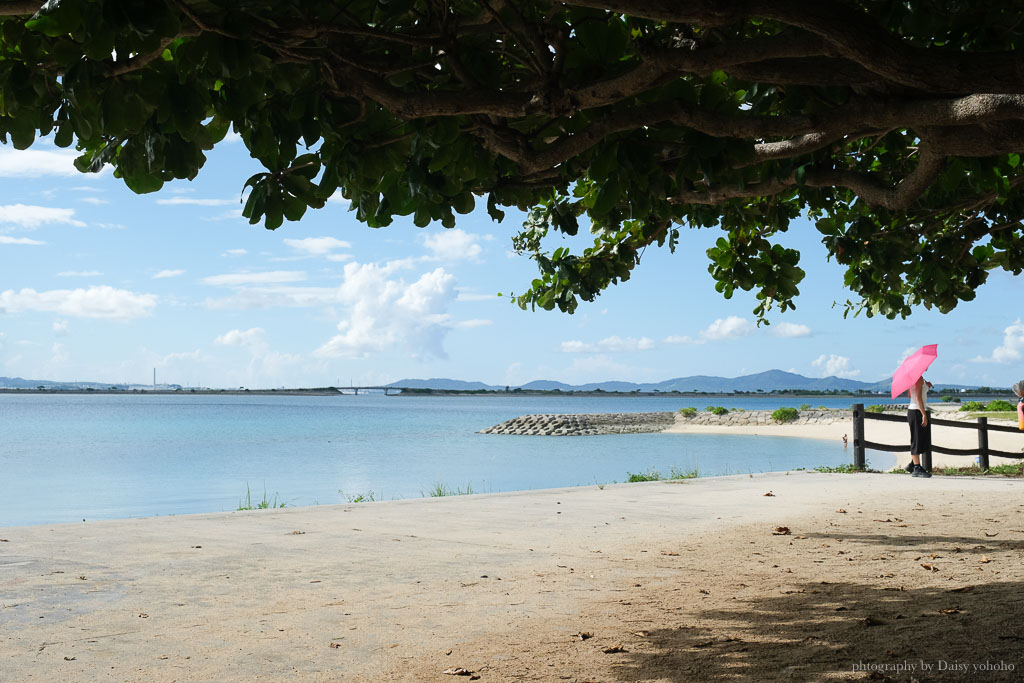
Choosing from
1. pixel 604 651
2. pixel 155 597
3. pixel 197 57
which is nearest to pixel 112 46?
pixel 197 57

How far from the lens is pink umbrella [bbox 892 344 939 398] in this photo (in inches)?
484

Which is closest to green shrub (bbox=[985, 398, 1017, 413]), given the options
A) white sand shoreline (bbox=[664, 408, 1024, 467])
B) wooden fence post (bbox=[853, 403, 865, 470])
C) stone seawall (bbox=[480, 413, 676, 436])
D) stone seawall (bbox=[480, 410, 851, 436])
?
white sand shoreline (bbox=[664, 408, 1024, 467])

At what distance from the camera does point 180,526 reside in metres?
8.73

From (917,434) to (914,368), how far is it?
8.22ft

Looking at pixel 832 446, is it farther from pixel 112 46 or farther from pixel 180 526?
pixel 112 46

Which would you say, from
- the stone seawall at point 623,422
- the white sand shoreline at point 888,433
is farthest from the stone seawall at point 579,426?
the white sand shoreline at point 888,433

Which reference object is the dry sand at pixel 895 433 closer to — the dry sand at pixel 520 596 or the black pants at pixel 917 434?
the black pants at pixel 917 434

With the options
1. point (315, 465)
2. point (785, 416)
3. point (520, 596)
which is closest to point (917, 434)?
point (520, 596)

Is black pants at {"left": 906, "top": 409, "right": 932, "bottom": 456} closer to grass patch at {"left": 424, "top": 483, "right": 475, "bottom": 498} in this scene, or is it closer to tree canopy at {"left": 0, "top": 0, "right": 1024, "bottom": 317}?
grass patch at {"left": 424, "top": 483, "right": 475, "bottom": 498}

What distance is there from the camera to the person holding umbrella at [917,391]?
12.4 metres

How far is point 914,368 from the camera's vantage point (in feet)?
41.1

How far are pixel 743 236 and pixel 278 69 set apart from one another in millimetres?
4877

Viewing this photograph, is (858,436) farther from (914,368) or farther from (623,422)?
(623,422)

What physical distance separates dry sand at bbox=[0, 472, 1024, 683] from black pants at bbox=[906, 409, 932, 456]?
4334mm
